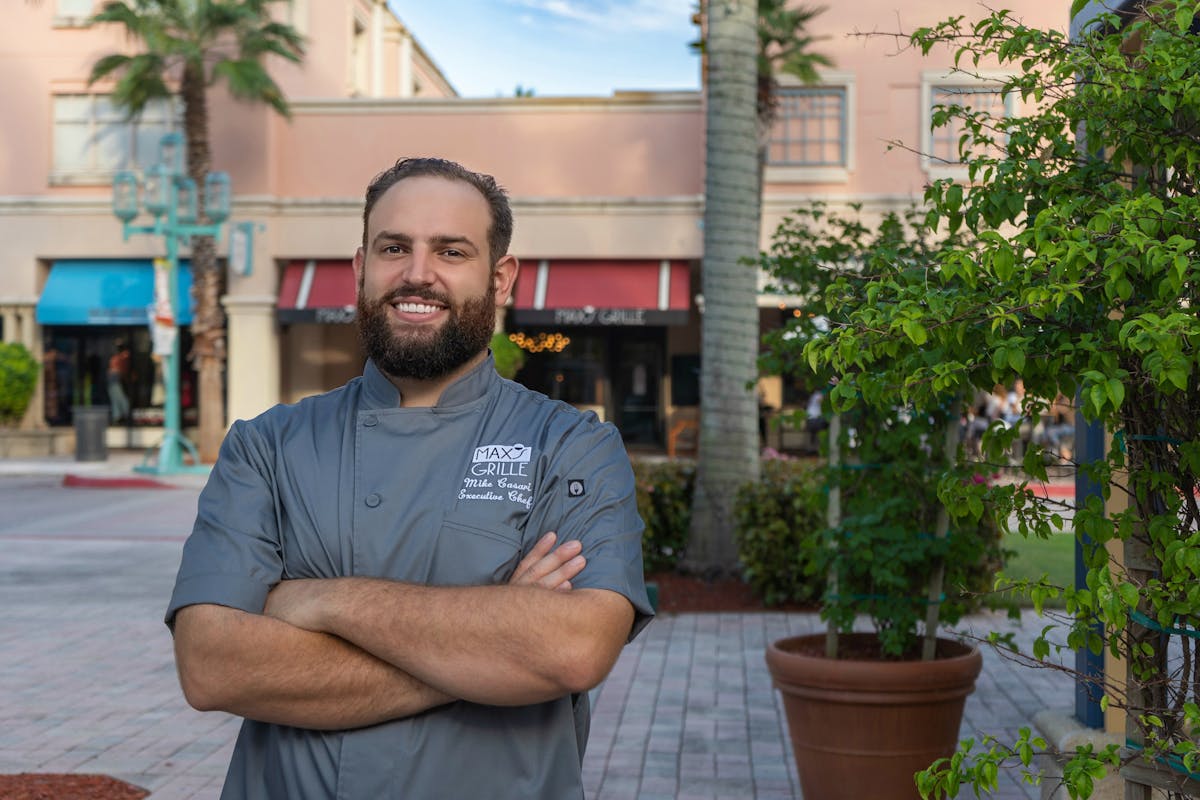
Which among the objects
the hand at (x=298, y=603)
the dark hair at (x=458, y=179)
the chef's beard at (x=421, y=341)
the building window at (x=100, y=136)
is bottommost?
the hand at (x=298, y=603)

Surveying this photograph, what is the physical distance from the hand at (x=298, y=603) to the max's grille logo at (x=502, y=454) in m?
0.36

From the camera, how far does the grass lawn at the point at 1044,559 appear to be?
12.0 metres

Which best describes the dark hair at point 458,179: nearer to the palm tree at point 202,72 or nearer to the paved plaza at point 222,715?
the paved plaza at point 222,715

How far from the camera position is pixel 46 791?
5.80 metres

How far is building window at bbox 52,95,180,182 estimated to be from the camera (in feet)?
91.0

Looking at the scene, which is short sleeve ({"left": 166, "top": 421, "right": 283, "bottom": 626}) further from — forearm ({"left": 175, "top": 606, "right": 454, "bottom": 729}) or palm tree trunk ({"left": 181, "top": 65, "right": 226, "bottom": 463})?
palm tree trunk ({"left": 181, "top": 65, "right": 226, "bottom": 463})

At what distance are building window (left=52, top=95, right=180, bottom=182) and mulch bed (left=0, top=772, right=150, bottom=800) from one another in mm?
23428

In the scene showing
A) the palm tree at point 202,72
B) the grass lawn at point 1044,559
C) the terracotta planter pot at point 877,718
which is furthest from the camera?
the palm tree at point 202,72

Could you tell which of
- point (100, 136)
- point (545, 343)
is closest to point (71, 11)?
point (100, 136)

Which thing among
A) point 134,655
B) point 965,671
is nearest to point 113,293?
point 134,655

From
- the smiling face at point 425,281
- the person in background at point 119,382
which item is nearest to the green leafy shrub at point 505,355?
the person in background at point 119,382

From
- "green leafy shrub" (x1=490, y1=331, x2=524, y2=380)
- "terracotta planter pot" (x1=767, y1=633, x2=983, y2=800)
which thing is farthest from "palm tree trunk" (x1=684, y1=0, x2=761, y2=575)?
"green leafy shrub" (x1=490, y1=331, x2=524, y2=380)

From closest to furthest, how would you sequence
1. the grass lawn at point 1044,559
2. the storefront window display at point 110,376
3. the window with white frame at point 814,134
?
the grass lawn at point 1044,559 → the window with white frame at point 814,134 → the storefront window display at point 110,376

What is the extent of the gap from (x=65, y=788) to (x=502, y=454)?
4.21 metres
